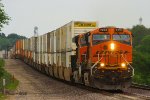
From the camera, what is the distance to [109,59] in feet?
84.0

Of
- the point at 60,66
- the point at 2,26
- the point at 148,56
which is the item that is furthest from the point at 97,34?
the point at 148,56

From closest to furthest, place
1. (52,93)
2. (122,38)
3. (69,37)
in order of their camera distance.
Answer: (122,38) < (52,93) < (69,37)

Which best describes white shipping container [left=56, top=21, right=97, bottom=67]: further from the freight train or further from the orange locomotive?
the orange locomotive

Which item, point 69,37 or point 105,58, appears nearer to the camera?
point 105,58

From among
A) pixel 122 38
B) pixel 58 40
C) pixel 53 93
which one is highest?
pixel 58 40

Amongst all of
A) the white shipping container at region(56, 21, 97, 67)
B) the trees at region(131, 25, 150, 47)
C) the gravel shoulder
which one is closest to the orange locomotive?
the gravel shoulder

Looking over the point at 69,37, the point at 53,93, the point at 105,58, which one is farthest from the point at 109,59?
the point at 69,37

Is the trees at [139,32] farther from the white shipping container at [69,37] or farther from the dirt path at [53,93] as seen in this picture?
the dirt path at [53,93]

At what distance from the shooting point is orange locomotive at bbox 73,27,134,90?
2552 centimetres

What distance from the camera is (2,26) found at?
40344 millimetres

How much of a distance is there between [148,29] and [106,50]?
142 meters

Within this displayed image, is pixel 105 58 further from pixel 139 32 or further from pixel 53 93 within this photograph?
pixel 139 32

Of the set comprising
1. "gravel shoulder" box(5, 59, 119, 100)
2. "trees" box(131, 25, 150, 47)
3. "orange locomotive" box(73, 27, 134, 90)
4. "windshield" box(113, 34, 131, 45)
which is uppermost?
"trees" box(131, 25, 150, 47)

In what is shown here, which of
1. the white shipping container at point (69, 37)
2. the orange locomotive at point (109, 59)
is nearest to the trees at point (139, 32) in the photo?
the white shipping container at point (69, 37)
